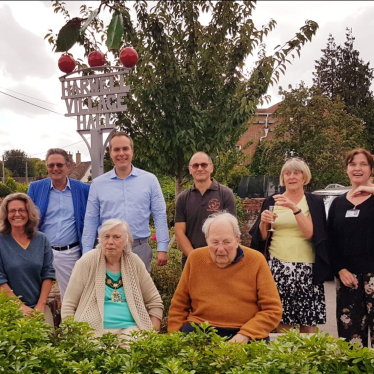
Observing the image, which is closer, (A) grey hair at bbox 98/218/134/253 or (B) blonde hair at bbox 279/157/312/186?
(A) grey hair at bbox 98/218/134/253

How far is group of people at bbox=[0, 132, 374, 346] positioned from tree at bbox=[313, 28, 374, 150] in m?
34.5

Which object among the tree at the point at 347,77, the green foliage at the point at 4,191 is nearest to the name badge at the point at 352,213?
the green foliage at the point at 4,191

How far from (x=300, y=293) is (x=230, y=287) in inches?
41.6

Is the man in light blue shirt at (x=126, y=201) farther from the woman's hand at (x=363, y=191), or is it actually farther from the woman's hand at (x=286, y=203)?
the woman's hand at (x=363, y=191)

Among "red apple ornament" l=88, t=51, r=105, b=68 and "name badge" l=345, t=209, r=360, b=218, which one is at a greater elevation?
"red apple ornament" l=88, t=51, r=105, b=68

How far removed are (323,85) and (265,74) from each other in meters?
35.2

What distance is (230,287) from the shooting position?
3.01 m

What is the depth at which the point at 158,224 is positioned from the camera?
13.6 ft

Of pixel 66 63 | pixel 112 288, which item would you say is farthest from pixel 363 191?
pixel 66 63

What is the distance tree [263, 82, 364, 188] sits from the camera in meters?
19.2

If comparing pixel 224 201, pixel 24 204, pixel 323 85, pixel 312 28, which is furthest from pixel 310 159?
pixel 323 85

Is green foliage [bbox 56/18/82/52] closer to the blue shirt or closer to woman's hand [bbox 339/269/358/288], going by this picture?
the blue shirt

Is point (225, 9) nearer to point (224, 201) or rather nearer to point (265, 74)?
point (265, 74)

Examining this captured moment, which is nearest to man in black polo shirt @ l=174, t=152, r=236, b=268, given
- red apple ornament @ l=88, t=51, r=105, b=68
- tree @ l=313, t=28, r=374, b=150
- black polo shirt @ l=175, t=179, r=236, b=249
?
black polo shirt @ l=175, t=179, r=236, b=249
